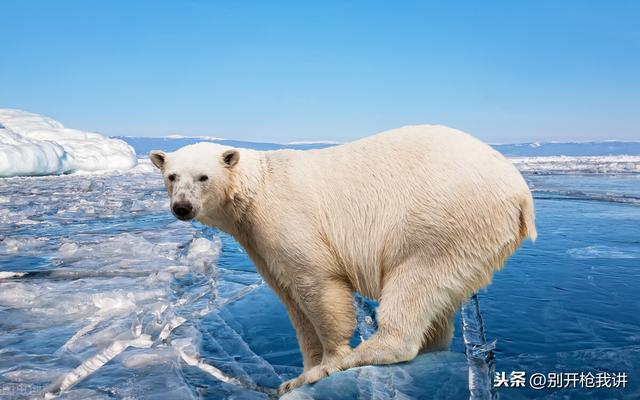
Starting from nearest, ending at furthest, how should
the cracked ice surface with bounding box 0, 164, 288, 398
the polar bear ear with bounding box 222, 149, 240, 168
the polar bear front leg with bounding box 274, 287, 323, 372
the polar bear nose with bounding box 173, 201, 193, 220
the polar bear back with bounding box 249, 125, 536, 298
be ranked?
1. the polar bear back with bounding box 249, 125, 536, 298
2. the polar bear nose with bounding box 173, 201, 193, 220
3. the polar bear ear with bounding box 222, 149, 240, 168
4. the polar bear front leg with bounding box 274, 287, 323, 372
5. the cracked ice surface with bounding box 0, 164, 288, 398

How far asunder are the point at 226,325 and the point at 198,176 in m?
2.23

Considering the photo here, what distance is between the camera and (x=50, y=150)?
34.1m

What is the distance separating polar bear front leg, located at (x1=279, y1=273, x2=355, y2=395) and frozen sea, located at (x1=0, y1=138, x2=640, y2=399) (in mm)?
181

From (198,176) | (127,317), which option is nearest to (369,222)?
(198,176)

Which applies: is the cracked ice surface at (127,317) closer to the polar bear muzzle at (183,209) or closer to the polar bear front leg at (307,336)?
the polar bear front leg at (307,336)

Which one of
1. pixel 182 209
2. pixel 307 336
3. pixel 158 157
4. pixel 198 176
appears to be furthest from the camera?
pixel 307 336

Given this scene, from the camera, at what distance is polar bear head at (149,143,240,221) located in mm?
2871

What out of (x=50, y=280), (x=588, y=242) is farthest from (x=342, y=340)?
(x=588, y=242)

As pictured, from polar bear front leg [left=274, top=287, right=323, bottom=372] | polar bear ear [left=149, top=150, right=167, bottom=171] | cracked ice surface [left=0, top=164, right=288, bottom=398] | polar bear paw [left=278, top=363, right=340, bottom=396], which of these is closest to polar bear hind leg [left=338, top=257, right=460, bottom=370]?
polar bear paw [left=278, top=363, right=340, bottom=396]

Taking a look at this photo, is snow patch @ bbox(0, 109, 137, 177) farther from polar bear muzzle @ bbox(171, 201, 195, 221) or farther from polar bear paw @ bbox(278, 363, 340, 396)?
polar bear paw @ bbox(278, 363, 340, 396)

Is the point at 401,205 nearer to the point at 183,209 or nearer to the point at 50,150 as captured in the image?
the point at 183,209

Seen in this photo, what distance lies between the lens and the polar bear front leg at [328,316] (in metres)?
2.95

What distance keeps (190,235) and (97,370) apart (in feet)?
23.4

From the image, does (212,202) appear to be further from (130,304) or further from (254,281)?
(254,281)
